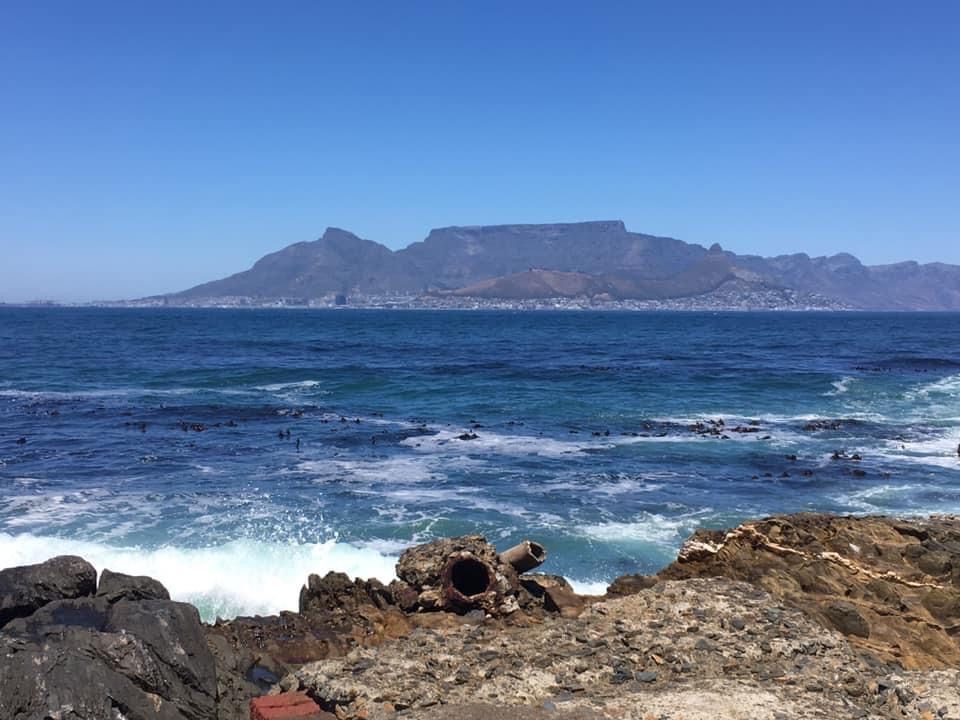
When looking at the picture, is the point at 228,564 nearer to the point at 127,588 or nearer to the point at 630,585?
the point at 127,588

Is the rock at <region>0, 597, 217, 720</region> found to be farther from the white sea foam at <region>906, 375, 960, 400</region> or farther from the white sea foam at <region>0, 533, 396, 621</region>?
the white sea foam at <region>906, 375, 960, 400</region>

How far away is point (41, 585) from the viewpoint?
9320 mm

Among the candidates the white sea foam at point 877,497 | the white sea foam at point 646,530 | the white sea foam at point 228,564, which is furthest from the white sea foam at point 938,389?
the white sea foam at point 228,564

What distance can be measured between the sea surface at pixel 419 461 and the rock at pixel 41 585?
6.01 m

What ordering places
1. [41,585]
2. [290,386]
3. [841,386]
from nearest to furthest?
[41,585], [290,386], [841,386]

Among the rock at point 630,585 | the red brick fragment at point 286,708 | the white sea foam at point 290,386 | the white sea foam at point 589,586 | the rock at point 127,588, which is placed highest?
the rock at point 127,588

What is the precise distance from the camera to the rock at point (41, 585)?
9195mm

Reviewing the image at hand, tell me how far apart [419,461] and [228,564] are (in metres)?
11.6

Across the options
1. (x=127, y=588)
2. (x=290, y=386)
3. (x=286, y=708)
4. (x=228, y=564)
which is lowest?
(x=228, y=564)

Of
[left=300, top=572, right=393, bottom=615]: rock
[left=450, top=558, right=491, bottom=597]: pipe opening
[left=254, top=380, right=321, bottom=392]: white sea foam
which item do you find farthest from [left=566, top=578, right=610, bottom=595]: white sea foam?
[left=254, top=380, right=321, bottom=392]: white sea foam

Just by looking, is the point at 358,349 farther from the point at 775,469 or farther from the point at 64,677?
the point at 64,677

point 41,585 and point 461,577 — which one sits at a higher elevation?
point 41,585

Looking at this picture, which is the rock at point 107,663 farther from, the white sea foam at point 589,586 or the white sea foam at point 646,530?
the white sea foam at point 646,530

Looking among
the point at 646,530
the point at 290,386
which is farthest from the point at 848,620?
the point at 290,386
